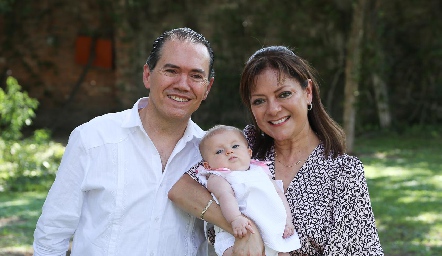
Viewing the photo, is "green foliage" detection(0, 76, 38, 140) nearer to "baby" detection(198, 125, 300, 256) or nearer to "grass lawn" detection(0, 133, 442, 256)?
"grass lawn" detection(0, 133, 442, 256)

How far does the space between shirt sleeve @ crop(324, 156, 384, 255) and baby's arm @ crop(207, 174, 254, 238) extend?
330mm

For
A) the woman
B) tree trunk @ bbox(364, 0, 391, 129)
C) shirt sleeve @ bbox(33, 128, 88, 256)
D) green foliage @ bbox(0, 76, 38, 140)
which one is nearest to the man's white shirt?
shirt sleeve @ bbox(33, 128, 88, 256)

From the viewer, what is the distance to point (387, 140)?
11398 millimetres

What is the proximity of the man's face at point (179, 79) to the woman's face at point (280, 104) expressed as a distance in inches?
9.3

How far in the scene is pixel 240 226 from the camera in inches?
99.0

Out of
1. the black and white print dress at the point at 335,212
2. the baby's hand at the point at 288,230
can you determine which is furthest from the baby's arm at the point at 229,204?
the black and white print dress at the point at 335,212

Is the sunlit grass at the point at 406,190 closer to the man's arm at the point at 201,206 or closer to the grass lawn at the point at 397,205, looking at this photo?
the grass lawn at the point at 397,205

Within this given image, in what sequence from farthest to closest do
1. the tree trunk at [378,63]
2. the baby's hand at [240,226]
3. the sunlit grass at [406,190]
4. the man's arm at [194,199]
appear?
the tree trunk at [378,63], the sunlit grass at [406,190], the man's arm at [194,199], the baby's hand at [240,226]

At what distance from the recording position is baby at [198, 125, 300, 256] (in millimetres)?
2555

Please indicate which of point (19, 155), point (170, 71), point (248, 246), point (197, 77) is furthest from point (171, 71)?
point (19, 155)

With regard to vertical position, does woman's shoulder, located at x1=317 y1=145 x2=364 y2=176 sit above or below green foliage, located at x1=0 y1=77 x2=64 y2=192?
below

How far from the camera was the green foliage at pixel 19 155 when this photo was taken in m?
7.62

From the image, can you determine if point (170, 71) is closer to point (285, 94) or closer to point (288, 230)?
point (285, 94)

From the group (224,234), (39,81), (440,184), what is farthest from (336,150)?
(39,81)
